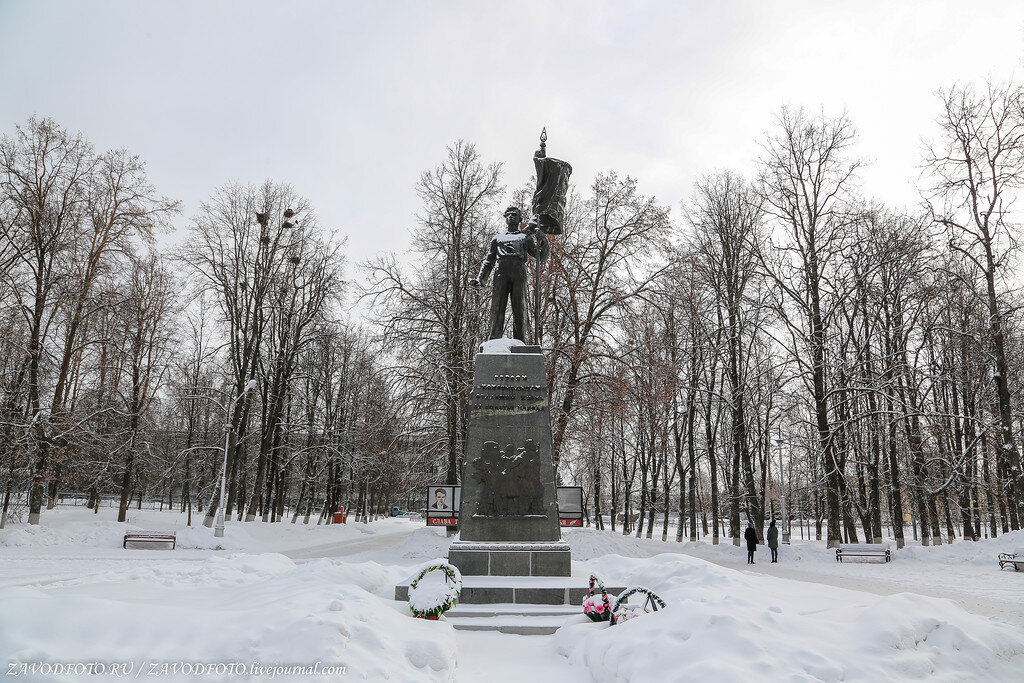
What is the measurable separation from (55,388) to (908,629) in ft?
80.4

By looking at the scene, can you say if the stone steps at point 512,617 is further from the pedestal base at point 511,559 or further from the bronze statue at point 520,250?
the bronze statue at point 520,250

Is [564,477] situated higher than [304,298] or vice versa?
[304,298]

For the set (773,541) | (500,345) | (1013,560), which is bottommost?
(773,541)

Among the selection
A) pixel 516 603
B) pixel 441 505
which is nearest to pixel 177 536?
pixel 441 505

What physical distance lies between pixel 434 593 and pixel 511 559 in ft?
6.69

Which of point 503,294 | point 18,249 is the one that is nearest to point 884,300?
point 503,294

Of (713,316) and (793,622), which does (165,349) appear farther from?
(793,622)

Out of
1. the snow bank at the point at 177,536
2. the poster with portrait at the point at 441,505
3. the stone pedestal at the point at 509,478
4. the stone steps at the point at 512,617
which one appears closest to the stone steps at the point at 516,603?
the stone steps at the point at 512,617

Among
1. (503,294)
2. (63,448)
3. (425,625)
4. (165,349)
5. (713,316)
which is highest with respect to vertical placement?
(713,316)

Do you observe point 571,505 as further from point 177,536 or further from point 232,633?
point 177,536

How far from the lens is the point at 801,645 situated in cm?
416

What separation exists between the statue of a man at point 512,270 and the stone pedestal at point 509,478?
964 millimetres

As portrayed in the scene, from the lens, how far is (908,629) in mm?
4535

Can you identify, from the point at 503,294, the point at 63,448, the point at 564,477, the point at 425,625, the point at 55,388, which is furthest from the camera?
the point at 564,477
